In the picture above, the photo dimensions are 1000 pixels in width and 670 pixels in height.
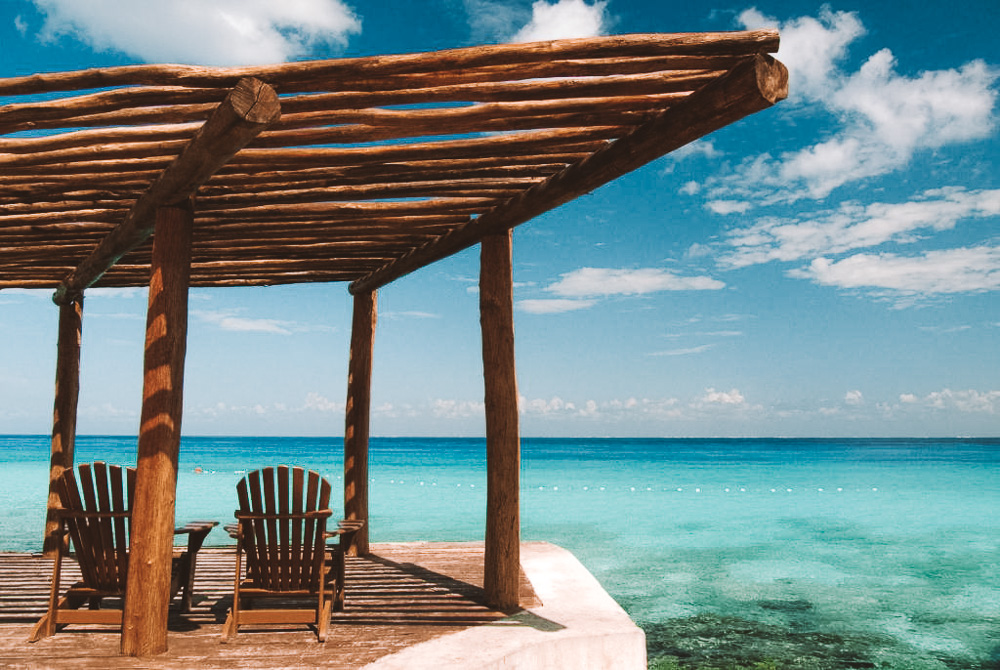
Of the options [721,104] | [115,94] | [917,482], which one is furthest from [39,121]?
[917,482]

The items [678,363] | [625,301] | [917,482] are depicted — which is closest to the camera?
[917,482]

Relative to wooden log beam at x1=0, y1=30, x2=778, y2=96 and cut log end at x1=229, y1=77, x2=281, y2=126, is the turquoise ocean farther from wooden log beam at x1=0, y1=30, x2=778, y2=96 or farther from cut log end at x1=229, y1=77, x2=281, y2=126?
cut log end at x1=229, y1=77, x2=281, y2=126

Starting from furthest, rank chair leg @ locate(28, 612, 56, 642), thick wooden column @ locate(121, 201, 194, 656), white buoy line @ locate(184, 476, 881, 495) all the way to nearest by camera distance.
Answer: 1. white buoy line @ locate(184, 476, 881, 495)
2. chair leg @ locate(28, 612, 56, 642)
3. thick wooden column @ locate(121, 201, 194, 656)

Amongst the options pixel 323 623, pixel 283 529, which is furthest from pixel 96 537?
pixel 323 623

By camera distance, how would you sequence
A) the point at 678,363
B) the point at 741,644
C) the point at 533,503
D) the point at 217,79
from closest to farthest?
1. the point at 217,79
2. the point at 741,644
3. the point at 533,503
4. the point at 678,363

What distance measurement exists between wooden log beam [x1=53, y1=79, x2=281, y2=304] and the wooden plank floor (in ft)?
7.64

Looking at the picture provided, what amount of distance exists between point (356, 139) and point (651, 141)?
1.35 metres

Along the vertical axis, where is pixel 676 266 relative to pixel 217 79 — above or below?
above

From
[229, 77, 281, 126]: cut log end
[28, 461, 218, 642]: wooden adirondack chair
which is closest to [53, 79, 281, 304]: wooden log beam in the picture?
[229, 77, 281, 126]: cut log end

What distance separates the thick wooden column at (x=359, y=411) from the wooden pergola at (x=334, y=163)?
78cm

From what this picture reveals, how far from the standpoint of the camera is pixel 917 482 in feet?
107

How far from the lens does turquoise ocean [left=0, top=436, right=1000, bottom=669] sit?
7801mm

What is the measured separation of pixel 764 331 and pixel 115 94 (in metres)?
63.1

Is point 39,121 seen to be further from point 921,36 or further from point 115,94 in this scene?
point 921,36
